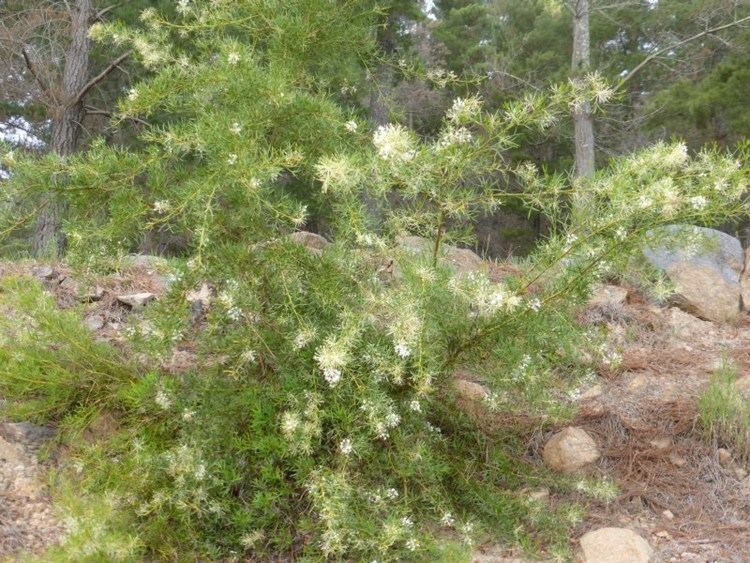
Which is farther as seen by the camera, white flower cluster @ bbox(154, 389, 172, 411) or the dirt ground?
the dirt ground

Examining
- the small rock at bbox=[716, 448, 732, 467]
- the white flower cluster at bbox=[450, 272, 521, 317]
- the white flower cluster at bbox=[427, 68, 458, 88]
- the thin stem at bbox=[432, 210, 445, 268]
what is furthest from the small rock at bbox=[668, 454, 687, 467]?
the white flower cluster at bbox=[427, 68, 458, 88]

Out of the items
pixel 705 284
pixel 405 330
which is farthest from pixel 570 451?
pixel 705 284

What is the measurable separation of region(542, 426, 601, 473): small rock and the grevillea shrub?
32 cm

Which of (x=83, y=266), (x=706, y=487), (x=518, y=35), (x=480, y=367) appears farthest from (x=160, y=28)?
(x=518, y=35)

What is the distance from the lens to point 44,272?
5230 millimetres

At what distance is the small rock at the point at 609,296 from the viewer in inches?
237

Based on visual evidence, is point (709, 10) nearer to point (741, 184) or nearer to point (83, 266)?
point (741, 184)

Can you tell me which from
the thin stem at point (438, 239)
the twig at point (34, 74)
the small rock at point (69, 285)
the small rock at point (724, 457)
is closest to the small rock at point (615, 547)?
the small rock at point (724, 457)

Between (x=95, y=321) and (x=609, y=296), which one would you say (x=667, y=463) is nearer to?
(x=609, y=296)

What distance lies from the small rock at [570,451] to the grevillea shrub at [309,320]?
0.32 meters

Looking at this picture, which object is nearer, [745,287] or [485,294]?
[485,294]

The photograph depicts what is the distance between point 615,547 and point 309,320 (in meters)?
1.70

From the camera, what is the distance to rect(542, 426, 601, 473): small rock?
150 inches

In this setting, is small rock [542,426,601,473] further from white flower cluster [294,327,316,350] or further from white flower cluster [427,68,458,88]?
white flower cluster [427,68,458,88]
